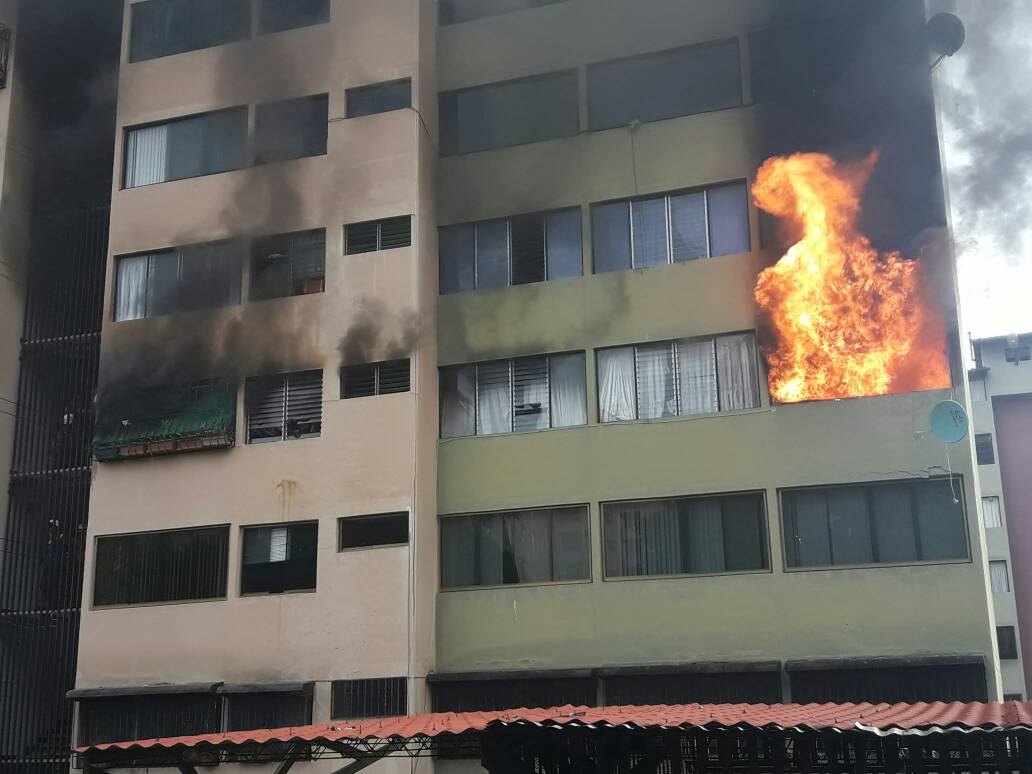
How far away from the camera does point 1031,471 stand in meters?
46.3

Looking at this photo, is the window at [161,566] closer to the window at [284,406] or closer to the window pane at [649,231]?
the window at [284,406]

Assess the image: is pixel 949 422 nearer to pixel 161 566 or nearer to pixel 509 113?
pixel 509 113

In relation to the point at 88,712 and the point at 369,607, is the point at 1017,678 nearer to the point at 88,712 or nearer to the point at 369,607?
the point at 369,607

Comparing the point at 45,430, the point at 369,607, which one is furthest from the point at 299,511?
the point at 45,430

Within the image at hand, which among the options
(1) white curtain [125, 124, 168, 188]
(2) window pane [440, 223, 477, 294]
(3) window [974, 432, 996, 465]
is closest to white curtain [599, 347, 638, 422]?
(2) window pane [440, 223, 477, 294]

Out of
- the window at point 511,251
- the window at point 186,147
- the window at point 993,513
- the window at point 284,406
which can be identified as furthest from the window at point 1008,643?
the window at point 186,147

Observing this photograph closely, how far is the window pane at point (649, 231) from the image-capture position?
22.5 meters

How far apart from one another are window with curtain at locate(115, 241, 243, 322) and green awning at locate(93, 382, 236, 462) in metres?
1.91

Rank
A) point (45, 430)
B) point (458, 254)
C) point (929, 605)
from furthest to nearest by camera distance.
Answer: point (45, 430), point (458, 254), point (929, 605)

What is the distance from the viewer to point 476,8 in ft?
81.5

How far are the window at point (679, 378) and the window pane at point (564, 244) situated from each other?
1974mm

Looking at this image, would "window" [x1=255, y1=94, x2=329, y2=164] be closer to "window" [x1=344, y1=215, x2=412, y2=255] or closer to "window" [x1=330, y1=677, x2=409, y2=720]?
"window" [x1=344, y1=215, x2=412, y2=255]

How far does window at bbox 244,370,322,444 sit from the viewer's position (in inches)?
893

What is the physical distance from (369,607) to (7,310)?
11554mm
